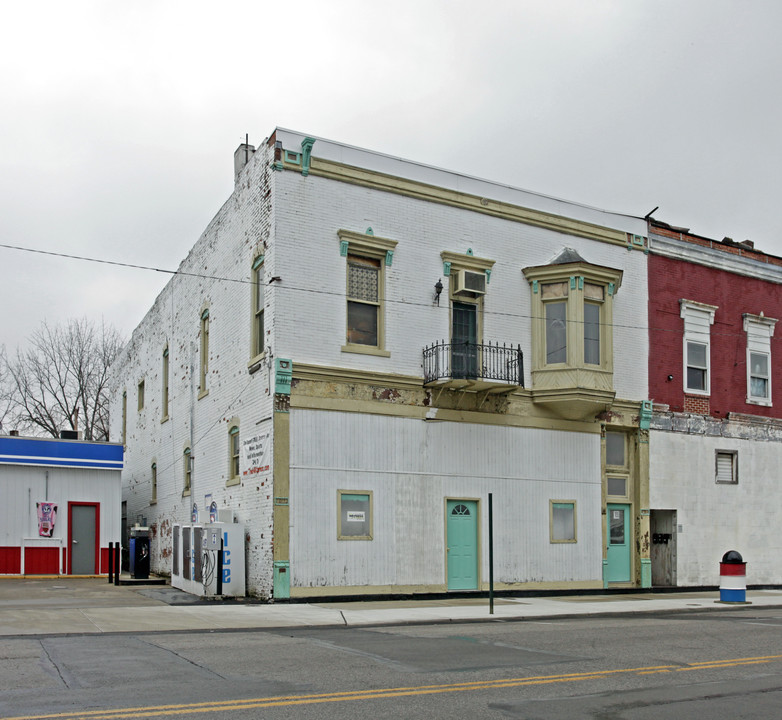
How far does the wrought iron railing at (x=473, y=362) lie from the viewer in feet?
66.8

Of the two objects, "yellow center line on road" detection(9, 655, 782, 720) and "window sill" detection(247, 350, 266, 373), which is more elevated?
"window sill" detection(247, 350, 266, 373)

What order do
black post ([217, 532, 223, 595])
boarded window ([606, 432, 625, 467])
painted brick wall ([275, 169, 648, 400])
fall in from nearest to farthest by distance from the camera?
black post ([217, 532, 223, 595])
painted brick wall ([275, 169, 648, 400])
boarded window ([606, 432, 625, 467])

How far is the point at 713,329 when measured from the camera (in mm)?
25688

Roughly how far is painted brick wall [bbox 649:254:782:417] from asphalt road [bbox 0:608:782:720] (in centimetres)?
1162

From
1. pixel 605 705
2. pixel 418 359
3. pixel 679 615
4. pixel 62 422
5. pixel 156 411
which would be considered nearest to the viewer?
pixel 605 705

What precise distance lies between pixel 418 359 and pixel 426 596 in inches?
201

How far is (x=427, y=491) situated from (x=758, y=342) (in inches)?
479

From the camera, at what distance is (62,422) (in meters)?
48.8

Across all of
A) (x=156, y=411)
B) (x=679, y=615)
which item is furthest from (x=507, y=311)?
(x=156, y=411)

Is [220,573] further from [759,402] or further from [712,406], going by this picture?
[759,402]

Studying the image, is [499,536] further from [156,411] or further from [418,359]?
[156,411]

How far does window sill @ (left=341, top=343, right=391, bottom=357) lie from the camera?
64.3 ft

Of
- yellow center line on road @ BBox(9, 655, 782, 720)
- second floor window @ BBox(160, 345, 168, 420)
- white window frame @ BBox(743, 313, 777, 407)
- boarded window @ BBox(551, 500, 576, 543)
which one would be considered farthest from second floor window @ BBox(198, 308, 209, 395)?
A: yellow center line on road @ BBox(9, 655, 782, 720)

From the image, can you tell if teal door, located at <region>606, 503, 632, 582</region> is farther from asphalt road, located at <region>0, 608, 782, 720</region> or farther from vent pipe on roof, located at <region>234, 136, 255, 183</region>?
vent pipe on roof, located at <region>234, 136, 255, 183</region>
